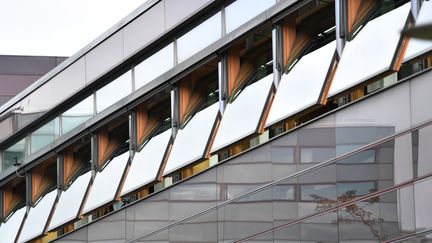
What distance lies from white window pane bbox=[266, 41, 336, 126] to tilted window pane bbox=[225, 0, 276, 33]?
1.23 m

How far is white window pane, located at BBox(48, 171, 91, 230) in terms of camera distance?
1792 centimetres

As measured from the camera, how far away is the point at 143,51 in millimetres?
16344

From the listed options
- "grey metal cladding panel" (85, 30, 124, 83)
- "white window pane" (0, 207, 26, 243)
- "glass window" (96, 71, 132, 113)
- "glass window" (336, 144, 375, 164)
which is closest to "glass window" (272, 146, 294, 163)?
"glass window" (336, 144, 375, 164)

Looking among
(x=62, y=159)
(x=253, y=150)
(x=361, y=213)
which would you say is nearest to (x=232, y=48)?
(x=253, y=150)

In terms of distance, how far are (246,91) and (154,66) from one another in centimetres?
303

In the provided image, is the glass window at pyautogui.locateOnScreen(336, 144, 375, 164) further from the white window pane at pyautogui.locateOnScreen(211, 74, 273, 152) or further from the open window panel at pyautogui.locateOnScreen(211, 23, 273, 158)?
the white window pane at pyautogui.locateOnScreen(211, 74, 273, 152)

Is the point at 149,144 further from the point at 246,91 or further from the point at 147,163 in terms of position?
the point at 246,91

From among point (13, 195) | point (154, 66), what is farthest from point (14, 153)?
point (154, 66)

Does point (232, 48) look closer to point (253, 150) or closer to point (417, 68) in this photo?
point (253, 150)

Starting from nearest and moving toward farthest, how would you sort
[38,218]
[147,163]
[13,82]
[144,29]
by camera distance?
[147,163]
[144,29]
[38,218]
[13,82]

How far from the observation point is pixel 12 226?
21109mm

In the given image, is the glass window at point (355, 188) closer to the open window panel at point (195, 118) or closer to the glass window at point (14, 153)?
the open window panel at point (195, 118)

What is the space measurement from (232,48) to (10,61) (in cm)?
3706

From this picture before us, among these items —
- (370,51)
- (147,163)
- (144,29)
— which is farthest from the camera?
(144,29)
